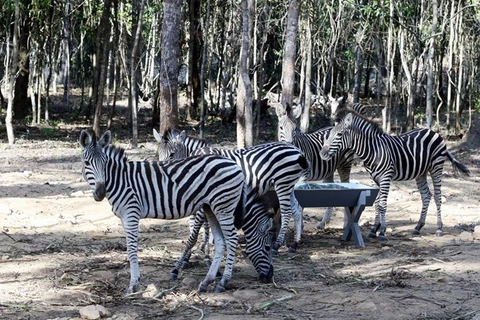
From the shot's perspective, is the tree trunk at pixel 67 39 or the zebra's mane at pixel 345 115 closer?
the zebra's mane at pixel 345 115

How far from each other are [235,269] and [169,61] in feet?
18.9

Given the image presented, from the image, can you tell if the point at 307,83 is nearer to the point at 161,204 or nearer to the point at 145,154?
the point at 145,154

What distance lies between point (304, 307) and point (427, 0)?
22023 mm

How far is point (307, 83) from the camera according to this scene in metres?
21.0

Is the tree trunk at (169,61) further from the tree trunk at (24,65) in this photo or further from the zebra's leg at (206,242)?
the tree trunk at (24,65)

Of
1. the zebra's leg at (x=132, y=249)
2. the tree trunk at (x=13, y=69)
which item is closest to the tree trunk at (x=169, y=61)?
the zebra's leg at (x=132, y=249)

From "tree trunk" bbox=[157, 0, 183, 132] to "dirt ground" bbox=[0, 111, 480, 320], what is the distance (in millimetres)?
2103

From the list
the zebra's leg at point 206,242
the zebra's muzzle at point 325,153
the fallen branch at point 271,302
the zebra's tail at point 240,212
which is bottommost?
the fallen branch at point 271,302

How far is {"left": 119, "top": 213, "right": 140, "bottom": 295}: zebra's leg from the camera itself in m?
7.50

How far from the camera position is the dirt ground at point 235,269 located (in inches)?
277

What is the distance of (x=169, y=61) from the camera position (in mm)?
13492

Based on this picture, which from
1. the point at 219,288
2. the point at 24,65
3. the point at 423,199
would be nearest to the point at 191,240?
the point at 219,288

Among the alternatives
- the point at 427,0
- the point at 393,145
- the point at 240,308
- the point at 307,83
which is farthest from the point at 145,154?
the point at 427,0

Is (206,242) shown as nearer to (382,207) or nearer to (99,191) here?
(99,191)
